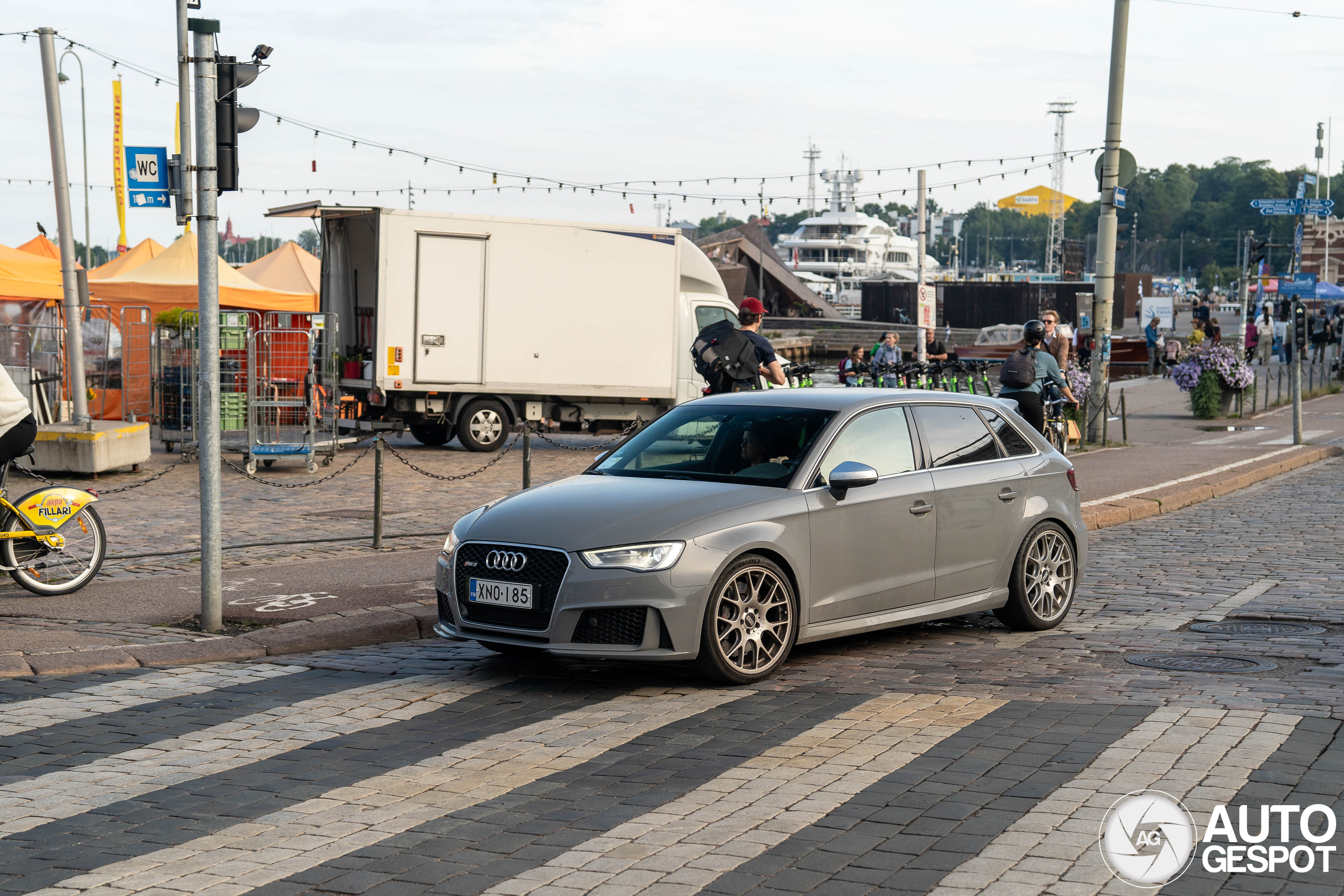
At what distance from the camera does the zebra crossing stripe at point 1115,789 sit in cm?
446

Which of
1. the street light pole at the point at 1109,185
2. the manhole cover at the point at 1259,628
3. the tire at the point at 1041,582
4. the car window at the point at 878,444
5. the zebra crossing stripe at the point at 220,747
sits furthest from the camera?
the street light pole at the point at 1109,185

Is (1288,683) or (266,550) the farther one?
(266,550)

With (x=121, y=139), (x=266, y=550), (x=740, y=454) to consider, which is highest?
(x=121, y=139)

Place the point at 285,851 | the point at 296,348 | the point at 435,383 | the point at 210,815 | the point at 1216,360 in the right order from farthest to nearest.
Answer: the point at 1216,360 → the point at 435,383 → the point at 296,348 → the point at 210,815 → the point at 285,851

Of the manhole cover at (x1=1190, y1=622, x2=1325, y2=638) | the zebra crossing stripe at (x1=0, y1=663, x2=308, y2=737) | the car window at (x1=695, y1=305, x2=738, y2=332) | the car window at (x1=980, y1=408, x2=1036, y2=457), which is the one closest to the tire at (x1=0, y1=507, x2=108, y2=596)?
the zebra crossing stripe at (x1=0, y1=663, x2=308, y2=737)

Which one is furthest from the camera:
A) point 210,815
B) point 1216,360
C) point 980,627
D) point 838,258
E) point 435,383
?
point 838,258

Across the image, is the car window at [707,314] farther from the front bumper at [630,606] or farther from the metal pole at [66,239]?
the front bumper at [630,606]

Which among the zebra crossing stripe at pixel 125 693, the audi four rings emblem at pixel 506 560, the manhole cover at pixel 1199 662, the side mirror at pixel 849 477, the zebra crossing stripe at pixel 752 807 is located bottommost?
the zebra crossing stripe at pixel 125 693

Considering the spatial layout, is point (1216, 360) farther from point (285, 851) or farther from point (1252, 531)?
point (285, 851)

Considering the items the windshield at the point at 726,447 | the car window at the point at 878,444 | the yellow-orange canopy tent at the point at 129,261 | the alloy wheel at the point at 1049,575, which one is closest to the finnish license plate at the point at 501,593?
the windshield at the point at 726,447

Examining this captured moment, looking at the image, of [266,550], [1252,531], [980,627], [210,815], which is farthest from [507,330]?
[210,815]

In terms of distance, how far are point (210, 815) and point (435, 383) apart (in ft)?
52.9

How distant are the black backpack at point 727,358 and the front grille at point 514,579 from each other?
15.8 ft

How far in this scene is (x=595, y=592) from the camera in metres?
6.98
